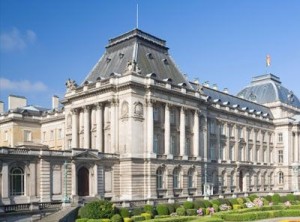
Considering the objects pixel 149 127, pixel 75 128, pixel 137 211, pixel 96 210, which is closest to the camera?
pixel 96 210

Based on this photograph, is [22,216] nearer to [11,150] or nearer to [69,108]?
[11,150]

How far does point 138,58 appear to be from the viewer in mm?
59188

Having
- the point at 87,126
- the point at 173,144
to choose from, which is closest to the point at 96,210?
the point at 87,126

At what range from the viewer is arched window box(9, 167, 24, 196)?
4591 centimetres

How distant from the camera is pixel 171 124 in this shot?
60562mm

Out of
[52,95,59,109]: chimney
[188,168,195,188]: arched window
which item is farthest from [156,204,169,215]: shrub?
[52,95,59,109]: chimney

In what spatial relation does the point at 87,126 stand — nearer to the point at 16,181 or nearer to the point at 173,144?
the point at 173,144

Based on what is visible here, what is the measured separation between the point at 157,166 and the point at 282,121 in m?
44.0

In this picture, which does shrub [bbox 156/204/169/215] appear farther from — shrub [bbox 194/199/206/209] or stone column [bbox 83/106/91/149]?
stone column [bbox 83/106/91/149]

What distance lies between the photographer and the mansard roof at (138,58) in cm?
5961

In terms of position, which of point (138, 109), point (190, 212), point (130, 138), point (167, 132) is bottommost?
point (190, 212)

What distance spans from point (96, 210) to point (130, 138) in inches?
692

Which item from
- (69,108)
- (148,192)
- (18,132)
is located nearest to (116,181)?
(148,192)

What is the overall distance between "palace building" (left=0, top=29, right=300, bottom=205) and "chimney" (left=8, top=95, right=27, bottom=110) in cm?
569
